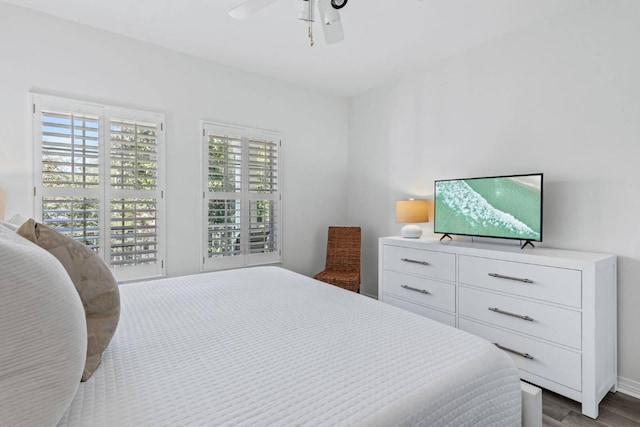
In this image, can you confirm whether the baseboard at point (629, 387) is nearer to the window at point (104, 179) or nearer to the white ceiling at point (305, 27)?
the white ceiling at point (305, 27)

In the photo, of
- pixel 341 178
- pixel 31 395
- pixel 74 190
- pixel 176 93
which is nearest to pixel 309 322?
pixel 31 395

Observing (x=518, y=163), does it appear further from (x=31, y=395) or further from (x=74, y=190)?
(x=74, y=190)

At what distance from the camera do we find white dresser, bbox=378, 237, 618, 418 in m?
1.87

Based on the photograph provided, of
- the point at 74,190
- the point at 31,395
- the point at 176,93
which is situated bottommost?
the point at 31,395

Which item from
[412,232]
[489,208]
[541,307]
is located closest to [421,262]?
[412,232]

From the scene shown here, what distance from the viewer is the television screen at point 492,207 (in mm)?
2344

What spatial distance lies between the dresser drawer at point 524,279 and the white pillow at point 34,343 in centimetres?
232

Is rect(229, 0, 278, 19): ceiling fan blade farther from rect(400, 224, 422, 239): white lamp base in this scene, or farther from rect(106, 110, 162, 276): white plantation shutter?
rect(400, 224, 422, 239): white lamp base

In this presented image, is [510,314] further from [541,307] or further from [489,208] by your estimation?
[489,208]

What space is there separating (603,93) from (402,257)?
185 centimetres

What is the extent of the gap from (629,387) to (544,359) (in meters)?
0.64

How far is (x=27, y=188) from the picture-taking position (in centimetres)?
243

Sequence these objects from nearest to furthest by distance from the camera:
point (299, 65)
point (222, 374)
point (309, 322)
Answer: point (222, 374) < point (309, 322) < point (299, 65)

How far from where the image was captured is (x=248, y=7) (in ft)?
6.03
